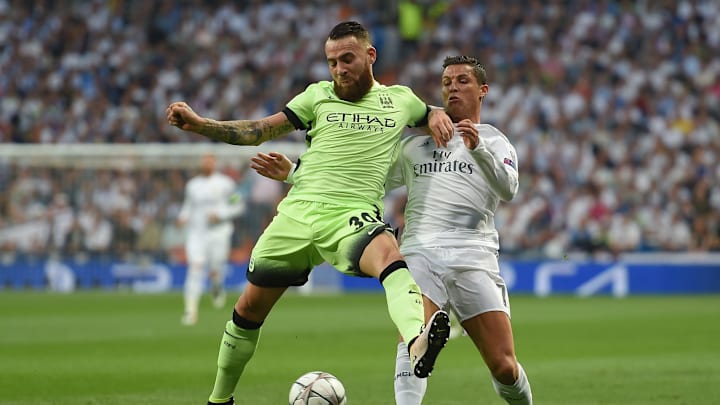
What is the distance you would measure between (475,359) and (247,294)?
568cm

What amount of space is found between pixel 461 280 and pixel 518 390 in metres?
0.71

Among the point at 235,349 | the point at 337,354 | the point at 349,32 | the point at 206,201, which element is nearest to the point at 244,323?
the point at 235,349

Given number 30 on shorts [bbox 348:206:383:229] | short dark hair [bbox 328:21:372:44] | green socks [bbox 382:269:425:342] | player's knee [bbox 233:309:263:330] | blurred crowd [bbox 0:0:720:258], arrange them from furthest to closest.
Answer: blurred crowd [bbox 0:0:720:258] → player's knee [bbox 233:309:263:330] → short dark hair [bbox 328:21:372:44] → number 30 on shorts [bbox 348:206:383:229] → green socks [bbox 382:269:425:342]

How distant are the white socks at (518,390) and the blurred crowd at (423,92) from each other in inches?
707

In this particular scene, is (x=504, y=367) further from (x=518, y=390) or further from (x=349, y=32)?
(x=349, y=32)

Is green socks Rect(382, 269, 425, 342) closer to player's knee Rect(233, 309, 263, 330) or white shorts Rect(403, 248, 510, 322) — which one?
white shorts Rect(403, 248, 510, 322)

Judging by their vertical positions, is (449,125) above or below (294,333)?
above

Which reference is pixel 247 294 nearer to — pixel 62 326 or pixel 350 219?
pixel 350 219

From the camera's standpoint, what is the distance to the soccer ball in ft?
23.4

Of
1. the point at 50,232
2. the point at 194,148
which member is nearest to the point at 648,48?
the point at 194,148

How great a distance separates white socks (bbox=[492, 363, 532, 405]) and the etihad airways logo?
64.2 inches

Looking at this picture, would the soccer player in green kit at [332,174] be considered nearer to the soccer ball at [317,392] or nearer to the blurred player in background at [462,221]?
the blurred player in background at [462,221]

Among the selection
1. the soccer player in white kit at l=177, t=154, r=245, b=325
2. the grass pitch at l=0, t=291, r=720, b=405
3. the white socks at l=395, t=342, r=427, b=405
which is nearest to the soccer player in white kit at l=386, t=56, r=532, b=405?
the white socks at l=395, t=342, r=427, b=405

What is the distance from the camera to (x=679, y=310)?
64.6 ft
